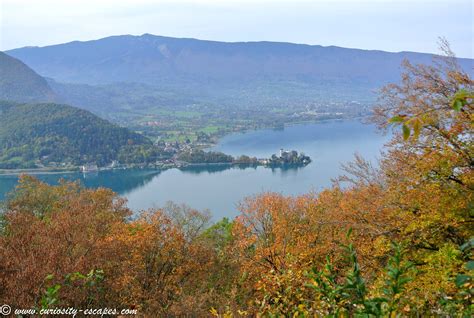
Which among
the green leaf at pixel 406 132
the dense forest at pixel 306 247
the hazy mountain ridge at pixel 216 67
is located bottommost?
the dense forest at pixel 306 247

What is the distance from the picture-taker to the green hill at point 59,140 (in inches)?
1741

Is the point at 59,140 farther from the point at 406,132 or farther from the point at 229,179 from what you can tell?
the point at 406,132

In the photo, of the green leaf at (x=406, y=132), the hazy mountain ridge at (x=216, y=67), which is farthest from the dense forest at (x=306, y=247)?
the hazy mountain ridge at (x=216, y=67)

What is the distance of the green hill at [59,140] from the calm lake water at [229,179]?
465cm

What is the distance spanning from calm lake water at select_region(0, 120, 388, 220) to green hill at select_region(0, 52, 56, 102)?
42.9m

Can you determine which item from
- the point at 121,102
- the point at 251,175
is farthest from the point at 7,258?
the point at 121,102

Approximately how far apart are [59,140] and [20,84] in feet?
133

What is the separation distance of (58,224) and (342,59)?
638 feet

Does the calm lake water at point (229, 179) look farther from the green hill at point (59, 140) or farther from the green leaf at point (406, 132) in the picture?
the green leaf at point (406, 132)

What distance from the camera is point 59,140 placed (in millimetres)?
47375

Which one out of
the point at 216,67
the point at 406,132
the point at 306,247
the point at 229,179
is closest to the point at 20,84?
the point at 229,179

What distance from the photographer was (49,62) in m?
190

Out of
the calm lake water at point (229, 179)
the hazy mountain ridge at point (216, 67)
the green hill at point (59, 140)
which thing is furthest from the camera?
the hazy mountain ridge at point (216, 67)

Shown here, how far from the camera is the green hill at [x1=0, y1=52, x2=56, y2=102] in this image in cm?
7638
